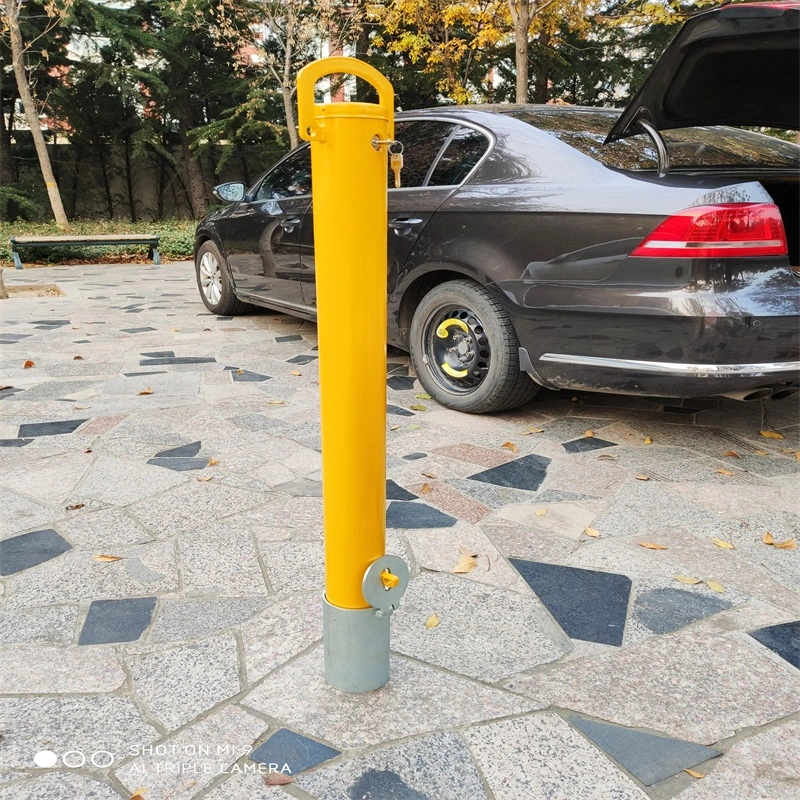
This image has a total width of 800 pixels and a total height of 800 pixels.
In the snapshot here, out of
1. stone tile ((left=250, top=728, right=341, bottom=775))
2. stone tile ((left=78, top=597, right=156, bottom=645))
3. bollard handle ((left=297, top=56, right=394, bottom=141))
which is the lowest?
stone tile ((left=250, top=728, right=341, bottom=775))

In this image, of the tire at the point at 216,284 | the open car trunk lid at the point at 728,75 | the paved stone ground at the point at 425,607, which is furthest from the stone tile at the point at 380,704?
the tire at the point at 216,284

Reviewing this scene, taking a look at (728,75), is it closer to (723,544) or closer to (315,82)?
(723,544)

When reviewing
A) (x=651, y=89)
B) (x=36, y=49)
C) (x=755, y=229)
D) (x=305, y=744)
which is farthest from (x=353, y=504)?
(x=36, y=49)

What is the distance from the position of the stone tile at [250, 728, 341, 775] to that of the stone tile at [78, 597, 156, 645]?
0.60m

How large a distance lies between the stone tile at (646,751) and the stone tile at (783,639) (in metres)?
0.49

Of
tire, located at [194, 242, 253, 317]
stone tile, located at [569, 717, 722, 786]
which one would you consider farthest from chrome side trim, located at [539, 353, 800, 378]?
tire, located at [194, 242, 253, 317]

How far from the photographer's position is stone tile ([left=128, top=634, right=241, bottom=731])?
1720 millimetres

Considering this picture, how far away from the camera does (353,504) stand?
1604 mm

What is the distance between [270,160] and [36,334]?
49.1 feet

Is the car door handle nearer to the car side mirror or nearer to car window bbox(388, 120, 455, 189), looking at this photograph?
the car side mirror

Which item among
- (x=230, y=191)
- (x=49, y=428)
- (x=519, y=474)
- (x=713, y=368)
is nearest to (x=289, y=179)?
(x=230, y=191)

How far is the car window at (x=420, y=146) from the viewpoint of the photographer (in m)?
4.08

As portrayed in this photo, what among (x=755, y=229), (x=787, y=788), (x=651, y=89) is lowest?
(x=787, y=788)

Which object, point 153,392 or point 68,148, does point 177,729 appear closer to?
point 153,392
